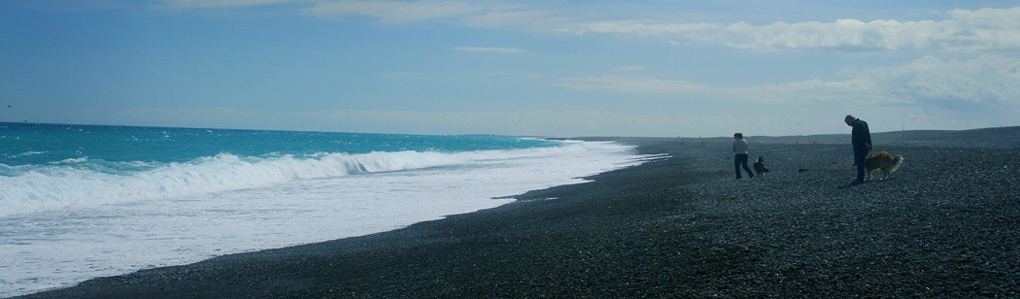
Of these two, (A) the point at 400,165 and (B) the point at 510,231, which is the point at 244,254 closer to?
(B) the point at 510,231

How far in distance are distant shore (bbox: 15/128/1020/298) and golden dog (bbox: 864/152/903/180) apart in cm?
149

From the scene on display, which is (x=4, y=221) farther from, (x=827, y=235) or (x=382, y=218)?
(x=827, y=235)

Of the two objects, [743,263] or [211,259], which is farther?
[211,259]

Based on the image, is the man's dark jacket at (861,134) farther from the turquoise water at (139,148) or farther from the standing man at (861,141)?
the turquoise water at (139,148)

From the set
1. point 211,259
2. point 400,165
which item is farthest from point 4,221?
point 400,165

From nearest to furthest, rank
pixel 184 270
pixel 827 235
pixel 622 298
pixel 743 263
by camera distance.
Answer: pixel 622 298 → pixel 743 263 → pixel 827 235 → pixel 184 270

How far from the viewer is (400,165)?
3450 cm

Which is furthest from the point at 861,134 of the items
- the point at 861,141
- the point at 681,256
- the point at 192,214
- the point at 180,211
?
the point at 180,211

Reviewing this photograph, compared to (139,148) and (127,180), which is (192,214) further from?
(139,148)

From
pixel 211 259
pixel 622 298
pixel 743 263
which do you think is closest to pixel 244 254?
pixel 211 259

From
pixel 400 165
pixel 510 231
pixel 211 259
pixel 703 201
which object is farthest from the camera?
pixel 400 165

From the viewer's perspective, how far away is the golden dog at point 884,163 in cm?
1291

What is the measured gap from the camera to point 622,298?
215 inches

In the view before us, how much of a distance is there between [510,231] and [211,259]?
4.35 meters
